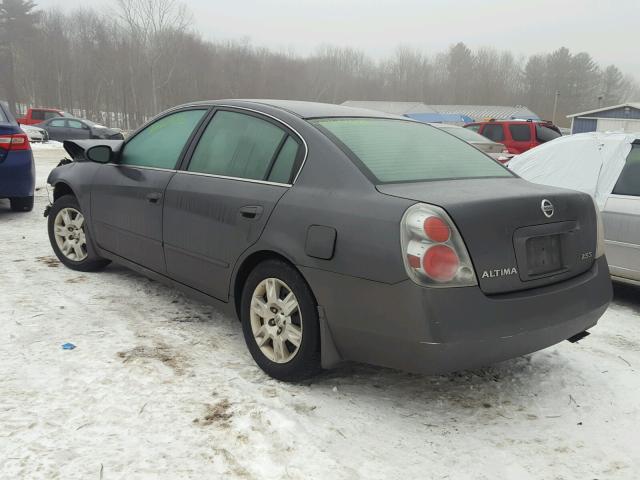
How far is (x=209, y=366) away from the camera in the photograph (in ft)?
10.5

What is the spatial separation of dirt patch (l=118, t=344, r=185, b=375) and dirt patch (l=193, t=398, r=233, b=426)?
1.39 feet

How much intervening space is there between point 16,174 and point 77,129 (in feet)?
67.4

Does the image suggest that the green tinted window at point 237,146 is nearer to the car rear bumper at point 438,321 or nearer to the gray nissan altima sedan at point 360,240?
the gray nissan altima sedan at point 360,240

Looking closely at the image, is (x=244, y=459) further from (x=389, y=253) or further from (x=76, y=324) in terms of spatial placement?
(x=76, y=324)

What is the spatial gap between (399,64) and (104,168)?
354ft

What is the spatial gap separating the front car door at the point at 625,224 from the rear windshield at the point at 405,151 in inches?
75.1

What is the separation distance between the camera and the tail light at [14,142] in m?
6.98

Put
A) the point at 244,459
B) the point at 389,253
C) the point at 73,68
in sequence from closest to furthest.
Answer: the point at 244,459
the point at 389,253
the point at 73,68

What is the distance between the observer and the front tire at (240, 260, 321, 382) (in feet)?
9.34

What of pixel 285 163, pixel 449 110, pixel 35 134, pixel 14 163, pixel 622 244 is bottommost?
pixel 622 244

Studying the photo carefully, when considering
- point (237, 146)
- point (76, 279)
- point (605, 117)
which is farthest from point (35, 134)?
point (605, 117)

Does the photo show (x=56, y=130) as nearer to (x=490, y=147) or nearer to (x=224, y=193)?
(x=490, y=147)

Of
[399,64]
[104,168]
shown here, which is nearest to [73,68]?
[399,64]

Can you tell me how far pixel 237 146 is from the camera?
351cm
